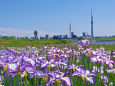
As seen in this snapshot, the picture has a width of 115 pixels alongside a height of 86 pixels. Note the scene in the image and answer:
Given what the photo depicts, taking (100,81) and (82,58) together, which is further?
(82,58)

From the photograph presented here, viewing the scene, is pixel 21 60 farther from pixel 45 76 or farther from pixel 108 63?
pixel 108 63

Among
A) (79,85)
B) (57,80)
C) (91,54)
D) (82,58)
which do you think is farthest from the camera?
(82,58)

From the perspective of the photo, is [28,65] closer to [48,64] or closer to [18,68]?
[18,68]

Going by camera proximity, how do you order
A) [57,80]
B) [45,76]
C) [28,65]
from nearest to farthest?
1. [57,80]
2. [28,65]
3. [45,76]

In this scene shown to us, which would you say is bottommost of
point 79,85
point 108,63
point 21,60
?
point 79,85

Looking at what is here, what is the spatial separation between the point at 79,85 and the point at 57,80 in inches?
53.3

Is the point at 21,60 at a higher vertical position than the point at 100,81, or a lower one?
higher

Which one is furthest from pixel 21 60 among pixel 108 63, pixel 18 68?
pixel 108 63

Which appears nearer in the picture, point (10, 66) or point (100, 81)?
point (10, 66)

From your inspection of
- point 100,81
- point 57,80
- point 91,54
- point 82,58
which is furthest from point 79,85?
point 82,58

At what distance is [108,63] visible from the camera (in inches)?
112

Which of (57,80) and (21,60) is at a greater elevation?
(21,60)

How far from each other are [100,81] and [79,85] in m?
0.38

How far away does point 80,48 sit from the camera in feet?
16.4
